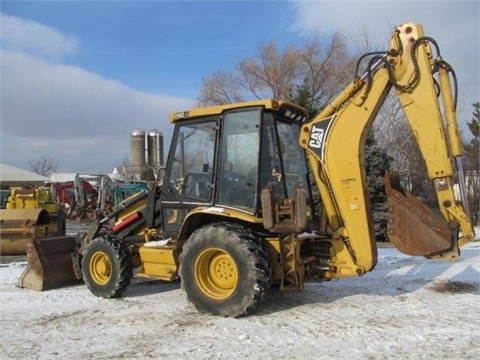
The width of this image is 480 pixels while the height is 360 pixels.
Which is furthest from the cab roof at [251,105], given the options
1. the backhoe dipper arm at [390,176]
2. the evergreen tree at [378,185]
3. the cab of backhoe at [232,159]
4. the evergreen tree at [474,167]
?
the evergreen tree at [474,167]

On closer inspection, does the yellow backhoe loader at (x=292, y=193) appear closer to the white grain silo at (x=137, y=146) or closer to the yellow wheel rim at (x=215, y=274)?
the yellow wheel rim at (x=215, y=274)

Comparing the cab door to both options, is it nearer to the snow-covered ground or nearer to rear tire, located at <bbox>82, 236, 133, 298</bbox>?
rear tire, located at <bbox>82, 236, 133, 298</bbox>

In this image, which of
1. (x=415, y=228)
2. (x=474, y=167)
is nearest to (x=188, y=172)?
(x=415, y=228)

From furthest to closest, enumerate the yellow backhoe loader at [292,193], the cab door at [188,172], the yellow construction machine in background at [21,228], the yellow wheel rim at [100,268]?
the yellow construction machine in background at [21,228], the yellow wheel rim at [100,268], the cab door at [188,172], the yellow backhoe loader at [292,193]

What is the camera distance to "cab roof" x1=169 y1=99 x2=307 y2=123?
6.64 m

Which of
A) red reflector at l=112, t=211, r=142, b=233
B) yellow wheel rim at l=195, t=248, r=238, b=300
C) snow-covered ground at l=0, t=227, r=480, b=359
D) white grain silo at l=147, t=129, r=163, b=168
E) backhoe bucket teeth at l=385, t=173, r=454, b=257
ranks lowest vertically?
snow-covered ground at l=0, t=227, r=480, b=359

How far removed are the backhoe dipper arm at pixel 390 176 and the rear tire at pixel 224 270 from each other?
112 cm

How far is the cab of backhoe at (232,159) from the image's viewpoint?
6641mm

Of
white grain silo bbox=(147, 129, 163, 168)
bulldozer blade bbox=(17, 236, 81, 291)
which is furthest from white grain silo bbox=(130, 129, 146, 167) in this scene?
bulldozer blade bbox=(17, 236, 81, 291)

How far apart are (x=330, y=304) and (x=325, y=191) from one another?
149 centimetres

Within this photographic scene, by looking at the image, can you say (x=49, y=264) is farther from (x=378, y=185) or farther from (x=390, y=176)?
(x=378, y=185)

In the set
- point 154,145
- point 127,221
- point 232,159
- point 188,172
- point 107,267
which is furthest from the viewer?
point 154,145

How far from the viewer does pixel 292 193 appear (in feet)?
23.2

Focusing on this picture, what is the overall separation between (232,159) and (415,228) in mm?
2404
